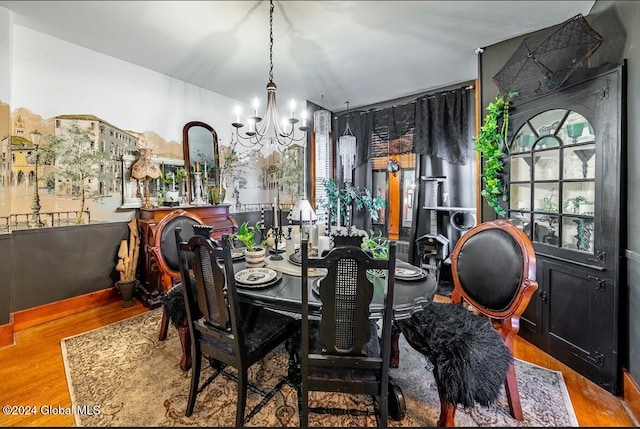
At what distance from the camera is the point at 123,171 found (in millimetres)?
3092

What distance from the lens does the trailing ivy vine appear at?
8.05 feet

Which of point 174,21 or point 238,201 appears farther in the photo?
point 238,201

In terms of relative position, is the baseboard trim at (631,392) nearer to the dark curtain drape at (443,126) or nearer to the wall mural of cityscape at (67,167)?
the dark curtain drape at (443,126)

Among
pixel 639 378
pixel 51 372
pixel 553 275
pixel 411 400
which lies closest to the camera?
pixel 639 378

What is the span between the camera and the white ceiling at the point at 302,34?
6.95ft

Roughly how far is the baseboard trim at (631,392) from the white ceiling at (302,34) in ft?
8.68

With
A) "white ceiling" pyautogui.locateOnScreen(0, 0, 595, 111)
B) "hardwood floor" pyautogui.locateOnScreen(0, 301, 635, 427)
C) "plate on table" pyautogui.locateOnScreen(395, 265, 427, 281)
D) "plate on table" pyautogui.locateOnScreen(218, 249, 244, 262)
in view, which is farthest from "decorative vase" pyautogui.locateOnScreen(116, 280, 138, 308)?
"plate on table" pyautogui.locateOnScreen(395, 265, 427, 281)

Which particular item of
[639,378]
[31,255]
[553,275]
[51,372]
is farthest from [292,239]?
[31,255]

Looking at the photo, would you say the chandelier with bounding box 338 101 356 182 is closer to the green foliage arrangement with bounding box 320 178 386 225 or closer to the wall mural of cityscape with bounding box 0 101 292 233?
the green foliage arrangement with bounding box 320 178 386 225

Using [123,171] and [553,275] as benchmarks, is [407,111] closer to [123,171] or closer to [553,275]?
[553,275]

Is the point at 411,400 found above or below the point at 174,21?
below

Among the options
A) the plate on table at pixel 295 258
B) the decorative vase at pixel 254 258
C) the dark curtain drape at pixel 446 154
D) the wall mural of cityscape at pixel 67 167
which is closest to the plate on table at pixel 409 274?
the plate on table at pixel 295 258

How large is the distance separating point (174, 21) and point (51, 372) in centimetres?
285

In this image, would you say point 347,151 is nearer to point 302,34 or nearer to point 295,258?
point 302,34
